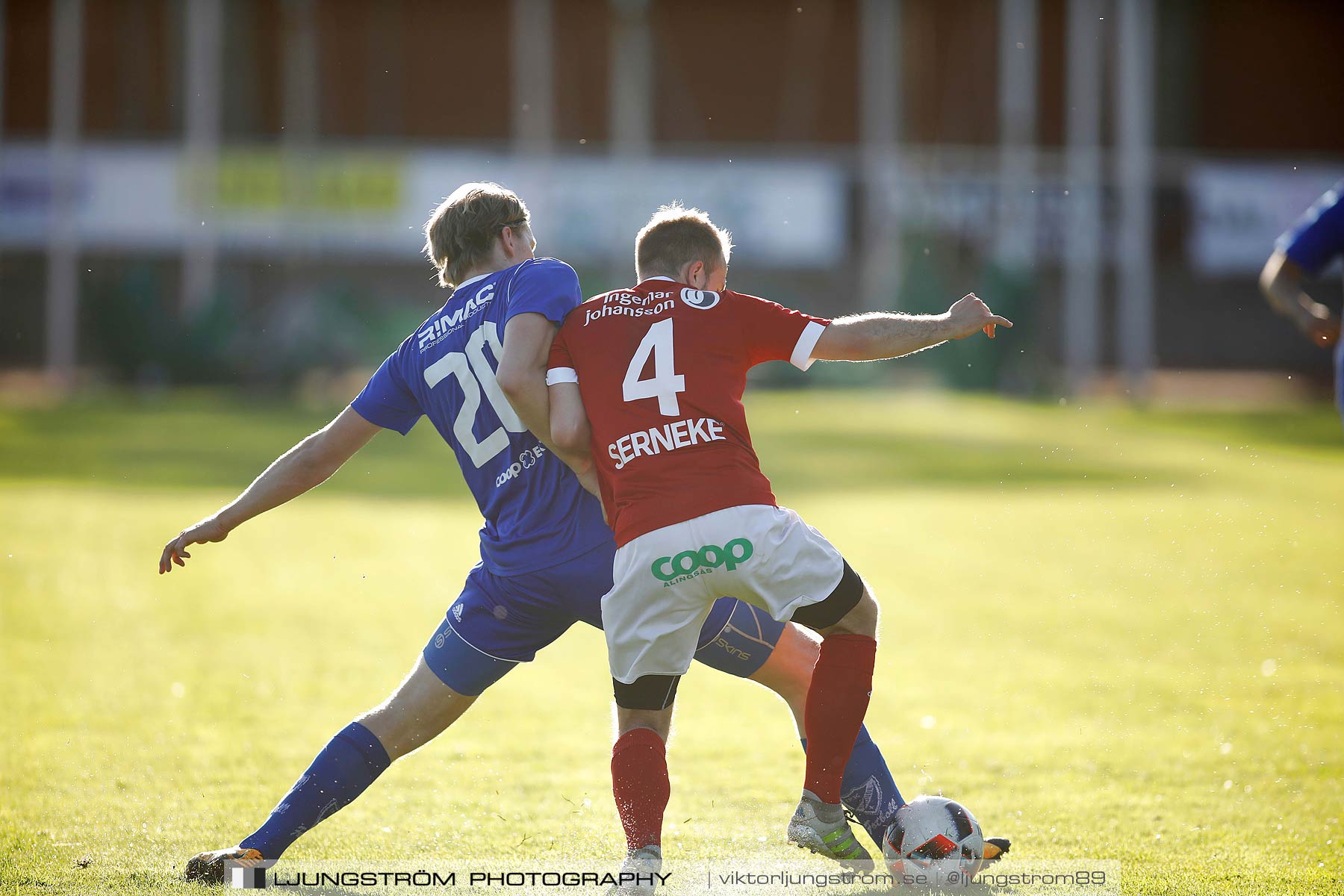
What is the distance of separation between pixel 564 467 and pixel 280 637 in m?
4.23

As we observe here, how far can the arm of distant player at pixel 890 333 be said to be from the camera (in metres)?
3.45

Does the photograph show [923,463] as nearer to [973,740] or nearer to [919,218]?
[973,740]

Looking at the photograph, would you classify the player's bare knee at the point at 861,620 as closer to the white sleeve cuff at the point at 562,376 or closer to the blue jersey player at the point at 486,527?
the blue jersey player at the point at 486,527

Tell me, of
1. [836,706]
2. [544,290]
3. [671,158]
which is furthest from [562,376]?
[671,158]

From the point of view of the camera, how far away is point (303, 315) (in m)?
24.7

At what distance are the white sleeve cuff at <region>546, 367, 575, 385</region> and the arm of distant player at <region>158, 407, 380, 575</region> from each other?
0.60 m

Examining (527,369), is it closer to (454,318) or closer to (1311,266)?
(454,318)

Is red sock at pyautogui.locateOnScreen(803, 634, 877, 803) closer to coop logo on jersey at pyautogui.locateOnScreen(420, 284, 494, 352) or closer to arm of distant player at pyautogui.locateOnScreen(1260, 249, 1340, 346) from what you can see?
coop logo on jersey at pyautogui.locateOnScreen(420, 284, 494, 352)

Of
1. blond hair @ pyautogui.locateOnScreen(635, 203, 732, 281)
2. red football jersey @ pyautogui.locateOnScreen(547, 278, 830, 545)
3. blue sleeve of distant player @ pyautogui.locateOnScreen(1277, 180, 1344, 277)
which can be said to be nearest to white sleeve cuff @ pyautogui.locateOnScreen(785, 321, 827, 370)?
red football jersey @ pyautogui.locateOnScreen(547, 278, 830, 545)

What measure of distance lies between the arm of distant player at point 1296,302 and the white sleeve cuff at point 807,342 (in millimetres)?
2242

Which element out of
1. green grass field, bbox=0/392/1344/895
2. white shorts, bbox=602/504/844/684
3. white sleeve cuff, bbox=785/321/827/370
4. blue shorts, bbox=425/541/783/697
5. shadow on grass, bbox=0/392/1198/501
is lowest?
shadow on grass, bbox=0/392/1198/501

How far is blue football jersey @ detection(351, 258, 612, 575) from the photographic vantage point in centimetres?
371

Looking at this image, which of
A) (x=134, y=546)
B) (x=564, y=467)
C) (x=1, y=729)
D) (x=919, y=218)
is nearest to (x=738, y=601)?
(x=564, y=467)

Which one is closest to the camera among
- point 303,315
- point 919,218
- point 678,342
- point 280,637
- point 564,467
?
point 678,342
